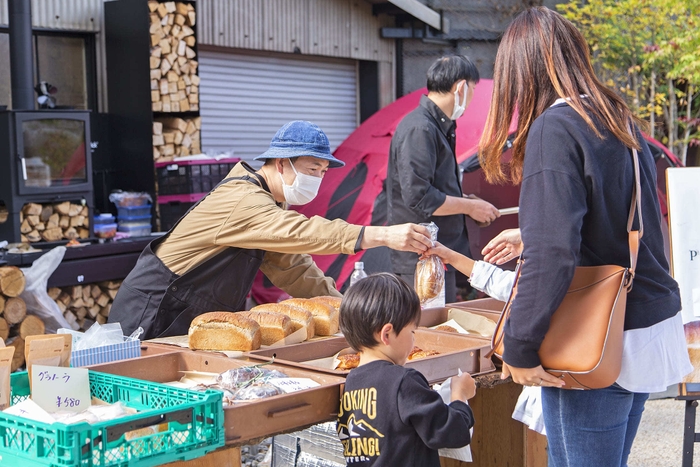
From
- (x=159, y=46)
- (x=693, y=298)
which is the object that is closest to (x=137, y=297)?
(x=693, y=298)

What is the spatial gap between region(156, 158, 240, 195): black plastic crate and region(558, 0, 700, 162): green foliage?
16.2 feet

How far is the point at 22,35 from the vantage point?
6.54 meters

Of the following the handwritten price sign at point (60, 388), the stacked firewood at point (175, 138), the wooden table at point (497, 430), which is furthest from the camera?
the stacked firewood at point (175, 138)

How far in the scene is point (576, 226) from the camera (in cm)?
225

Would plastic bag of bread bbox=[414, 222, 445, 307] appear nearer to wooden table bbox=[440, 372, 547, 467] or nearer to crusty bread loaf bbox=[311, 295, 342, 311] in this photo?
crusty bread loaf bbox=[311, 295, 342, 311]

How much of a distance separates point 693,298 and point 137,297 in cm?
272

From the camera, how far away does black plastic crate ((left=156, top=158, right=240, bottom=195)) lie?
743cm

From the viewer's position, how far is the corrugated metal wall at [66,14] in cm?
718

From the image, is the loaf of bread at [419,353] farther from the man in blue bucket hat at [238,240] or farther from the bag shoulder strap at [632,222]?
the bag shoulder strap at [632,222]

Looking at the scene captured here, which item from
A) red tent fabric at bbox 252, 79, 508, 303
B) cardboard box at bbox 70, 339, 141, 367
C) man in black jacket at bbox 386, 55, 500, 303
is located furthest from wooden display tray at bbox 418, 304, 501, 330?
red tent fabric at bbox 252, 79, 508, 303

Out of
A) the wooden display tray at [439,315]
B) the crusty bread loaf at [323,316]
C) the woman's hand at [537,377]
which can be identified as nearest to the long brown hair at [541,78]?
the woman's hand at [537,377]

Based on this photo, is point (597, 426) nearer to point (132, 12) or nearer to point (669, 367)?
point (669, 367)

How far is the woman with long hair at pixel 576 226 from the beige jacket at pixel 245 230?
1.09 m

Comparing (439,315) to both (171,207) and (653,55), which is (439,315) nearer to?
(171,207)
